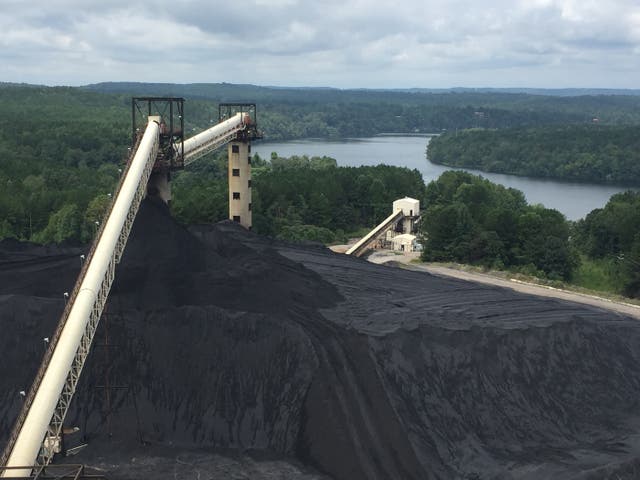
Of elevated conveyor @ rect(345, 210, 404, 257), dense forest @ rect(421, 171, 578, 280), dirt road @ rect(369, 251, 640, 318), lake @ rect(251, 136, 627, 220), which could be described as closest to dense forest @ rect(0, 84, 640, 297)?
dense forest @ rect(421, 171, 578, 280)

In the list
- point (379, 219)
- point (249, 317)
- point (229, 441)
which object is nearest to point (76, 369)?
point (229, 441)

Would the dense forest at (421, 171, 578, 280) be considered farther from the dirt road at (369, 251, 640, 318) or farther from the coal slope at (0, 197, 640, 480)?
the coal slope at (0, 197, 640, 480)

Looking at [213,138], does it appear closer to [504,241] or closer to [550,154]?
[504,241]

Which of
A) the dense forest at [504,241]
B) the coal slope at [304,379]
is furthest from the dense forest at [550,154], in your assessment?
the coal slope at [304,379]

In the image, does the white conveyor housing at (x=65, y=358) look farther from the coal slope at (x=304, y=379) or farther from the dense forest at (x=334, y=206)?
the dense forest at (x=334, y=206)

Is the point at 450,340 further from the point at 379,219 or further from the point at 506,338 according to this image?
the point at 379,219

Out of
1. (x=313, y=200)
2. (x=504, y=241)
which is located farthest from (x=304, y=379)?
→ (x=313, y=200)

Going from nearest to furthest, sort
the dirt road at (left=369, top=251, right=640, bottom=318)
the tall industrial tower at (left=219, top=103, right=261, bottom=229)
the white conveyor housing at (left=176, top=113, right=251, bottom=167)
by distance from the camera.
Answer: the white conveyor housing at (left=176, top=113, right=251, bottom=167), the dirt road at (left=369, top=251, right=640, bottom=318), the tall industrial tower at (left=219, top=103, right=261, bottom=229)
